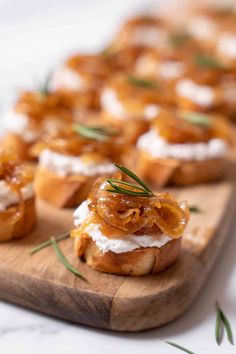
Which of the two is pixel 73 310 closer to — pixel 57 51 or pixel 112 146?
pixel 112 146

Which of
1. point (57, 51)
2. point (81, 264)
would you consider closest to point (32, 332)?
point (81, 264)

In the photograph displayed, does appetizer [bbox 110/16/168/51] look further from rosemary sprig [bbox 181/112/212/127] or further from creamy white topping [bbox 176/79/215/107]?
rosemary sprig [bbox 181/112/212/127]

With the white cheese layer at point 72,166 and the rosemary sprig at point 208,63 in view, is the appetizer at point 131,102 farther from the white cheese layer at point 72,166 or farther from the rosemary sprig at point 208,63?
the white cheese layer at point 72,166

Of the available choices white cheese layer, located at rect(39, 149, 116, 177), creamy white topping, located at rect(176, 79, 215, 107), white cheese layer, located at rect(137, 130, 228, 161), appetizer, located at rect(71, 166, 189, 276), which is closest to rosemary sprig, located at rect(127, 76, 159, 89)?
creamy white topping, located at rect(176, 79, 215, 107)

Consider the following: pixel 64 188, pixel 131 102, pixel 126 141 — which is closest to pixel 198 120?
pixel 126 141

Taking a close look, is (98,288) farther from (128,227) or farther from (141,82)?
(141,82)

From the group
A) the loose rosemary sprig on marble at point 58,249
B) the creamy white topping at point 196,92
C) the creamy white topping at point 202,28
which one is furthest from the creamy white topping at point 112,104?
the creamy white topping at point 202,28

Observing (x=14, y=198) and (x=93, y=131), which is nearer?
(x=14, y=198)
